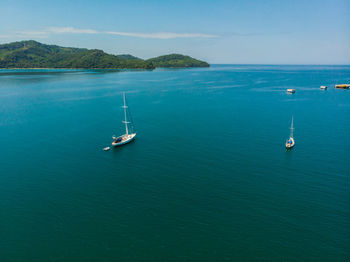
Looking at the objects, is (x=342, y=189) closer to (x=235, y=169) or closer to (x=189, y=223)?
(x=235, y=169)

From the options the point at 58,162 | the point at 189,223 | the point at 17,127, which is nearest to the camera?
the point at 189,223

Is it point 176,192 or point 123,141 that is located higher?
point 123,141

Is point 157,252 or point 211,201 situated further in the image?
point 211,201

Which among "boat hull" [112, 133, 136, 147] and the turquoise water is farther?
"boat hull" [112, 133, 136, 147]

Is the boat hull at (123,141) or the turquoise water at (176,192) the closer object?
the turquoise water at (176,192)

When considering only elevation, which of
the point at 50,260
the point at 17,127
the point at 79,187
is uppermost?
the point at 17,127

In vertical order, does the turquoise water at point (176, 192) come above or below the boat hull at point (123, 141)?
below

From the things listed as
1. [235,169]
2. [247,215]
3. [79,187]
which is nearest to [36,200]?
[79,187]

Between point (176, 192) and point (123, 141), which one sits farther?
point (123, 141)
